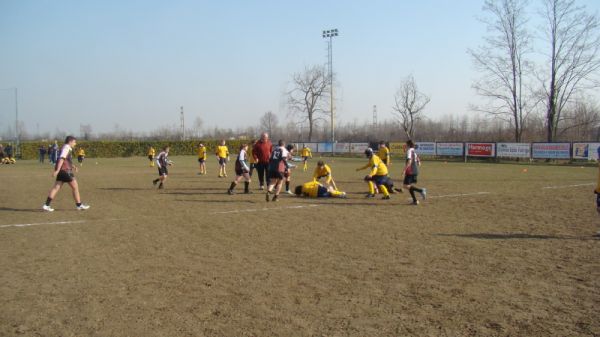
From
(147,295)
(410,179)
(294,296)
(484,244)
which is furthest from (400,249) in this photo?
(410,179)

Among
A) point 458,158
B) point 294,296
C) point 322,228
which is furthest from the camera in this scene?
point 458,158

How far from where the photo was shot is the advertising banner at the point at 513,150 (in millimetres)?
34125

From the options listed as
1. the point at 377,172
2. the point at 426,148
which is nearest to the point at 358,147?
the point at 426,148

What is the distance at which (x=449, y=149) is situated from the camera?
129 ft

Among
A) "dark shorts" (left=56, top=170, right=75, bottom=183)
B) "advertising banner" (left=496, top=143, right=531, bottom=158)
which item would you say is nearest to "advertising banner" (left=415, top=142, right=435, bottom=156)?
"advertising banner" (left=496, top=143, right=531, bottom=158)

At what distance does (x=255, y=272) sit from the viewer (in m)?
6.18

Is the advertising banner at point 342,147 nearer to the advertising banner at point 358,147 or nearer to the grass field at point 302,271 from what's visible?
the advertising banner at point 358,147

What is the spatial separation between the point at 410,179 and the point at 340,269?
704 cm

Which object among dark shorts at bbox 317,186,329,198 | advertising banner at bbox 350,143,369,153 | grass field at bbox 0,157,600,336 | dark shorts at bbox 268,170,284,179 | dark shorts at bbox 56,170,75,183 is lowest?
grass field at bbox 0,157,600,336

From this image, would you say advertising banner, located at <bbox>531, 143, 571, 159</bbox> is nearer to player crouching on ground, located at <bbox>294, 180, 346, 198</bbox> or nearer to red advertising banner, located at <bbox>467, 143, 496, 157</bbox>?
red advertising banner, located at <bbox>467, 143, 496, 157</bbox>

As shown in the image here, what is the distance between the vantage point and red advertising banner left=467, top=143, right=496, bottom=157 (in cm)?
3612

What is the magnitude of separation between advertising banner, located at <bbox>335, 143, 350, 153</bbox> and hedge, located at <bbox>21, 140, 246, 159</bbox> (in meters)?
18.3

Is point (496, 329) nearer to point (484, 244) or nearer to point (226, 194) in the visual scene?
point (484, 244)

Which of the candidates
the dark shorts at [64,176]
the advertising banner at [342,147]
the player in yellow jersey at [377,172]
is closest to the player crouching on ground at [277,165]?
the player in yellow jersey at [377,172]
